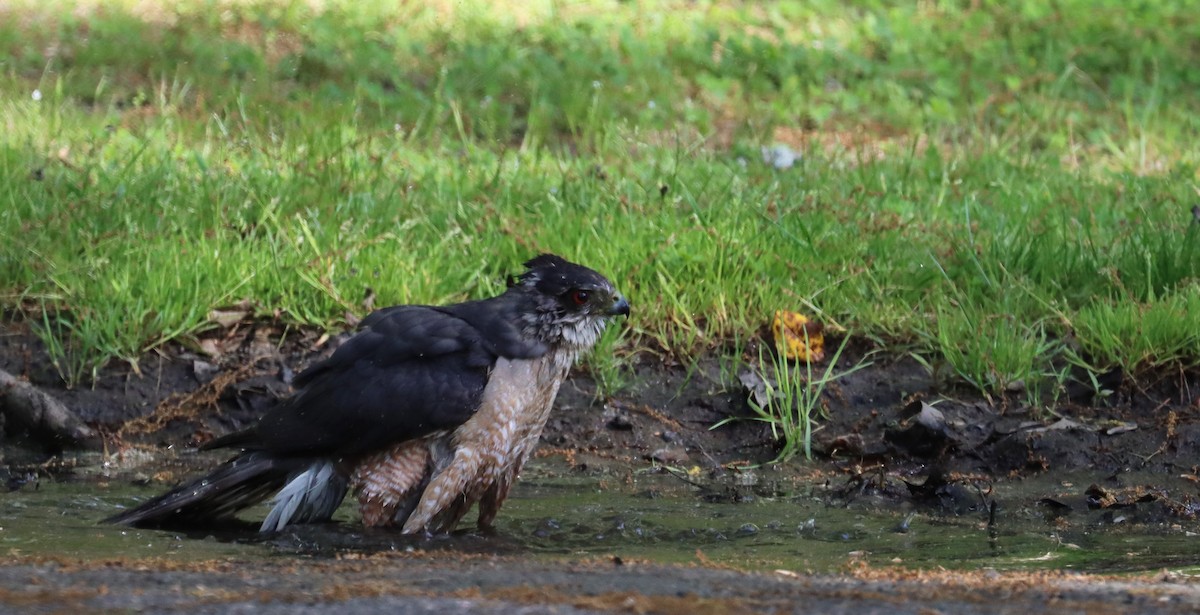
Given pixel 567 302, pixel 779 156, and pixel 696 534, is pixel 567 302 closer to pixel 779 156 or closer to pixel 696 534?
pixel 696 534

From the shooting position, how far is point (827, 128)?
1022cm

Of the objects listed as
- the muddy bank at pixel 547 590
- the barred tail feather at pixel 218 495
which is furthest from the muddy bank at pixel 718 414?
the muddy bank at pixel 547 590

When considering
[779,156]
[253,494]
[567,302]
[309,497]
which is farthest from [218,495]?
[779,156]

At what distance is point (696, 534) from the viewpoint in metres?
4.91

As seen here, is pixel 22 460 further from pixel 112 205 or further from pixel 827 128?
pixel 827 128

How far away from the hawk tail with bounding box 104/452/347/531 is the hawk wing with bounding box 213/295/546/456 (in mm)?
70

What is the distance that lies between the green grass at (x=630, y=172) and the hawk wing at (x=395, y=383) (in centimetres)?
131

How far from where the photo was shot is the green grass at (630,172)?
6.55m

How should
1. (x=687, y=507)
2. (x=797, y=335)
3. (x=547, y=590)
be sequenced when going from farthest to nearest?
(x=797, y=335) < (x=687, y=507) < (x=547, y=590)

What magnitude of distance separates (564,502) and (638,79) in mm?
5546

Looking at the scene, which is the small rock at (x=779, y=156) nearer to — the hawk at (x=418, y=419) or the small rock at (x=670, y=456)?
the small rock at (x=670, y=456)

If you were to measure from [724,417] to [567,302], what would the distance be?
4.58 feet

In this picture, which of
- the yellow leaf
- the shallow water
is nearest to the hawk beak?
the shallow water

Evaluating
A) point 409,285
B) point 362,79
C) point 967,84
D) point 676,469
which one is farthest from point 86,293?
point 967,84
